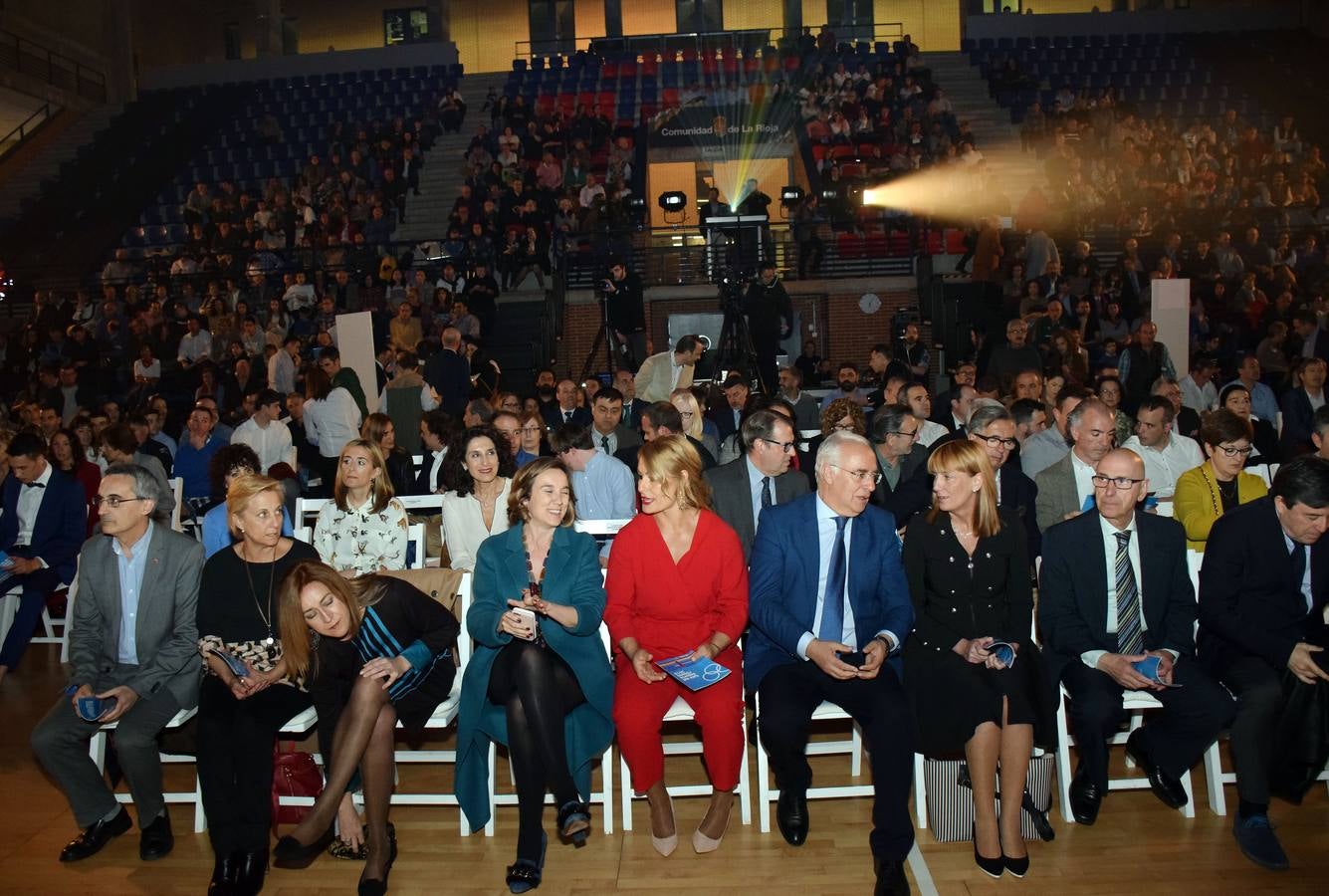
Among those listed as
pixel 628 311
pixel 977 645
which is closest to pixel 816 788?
pixel 977 645

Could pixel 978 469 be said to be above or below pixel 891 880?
above

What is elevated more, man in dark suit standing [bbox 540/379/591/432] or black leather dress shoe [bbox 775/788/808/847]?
man in dark suit standing [bbox 540/379/591/432]

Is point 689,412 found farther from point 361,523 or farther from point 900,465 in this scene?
point 361,523

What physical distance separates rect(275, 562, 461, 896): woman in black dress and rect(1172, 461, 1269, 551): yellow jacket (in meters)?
3.08

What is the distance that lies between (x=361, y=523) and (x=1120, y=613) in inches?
116

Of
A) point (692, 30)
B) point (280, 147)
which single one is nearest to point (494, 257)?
point (280, 147)

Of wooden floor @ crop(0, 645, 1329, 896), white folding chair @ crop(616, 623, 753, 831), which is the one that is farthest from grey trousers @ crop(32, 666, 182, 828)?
white folding chair @ crop(616, 623, 753, 831)

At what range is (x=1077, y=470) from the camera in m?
5.02

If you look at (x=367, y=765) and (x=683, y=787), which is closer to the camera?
(x=367, y=765)

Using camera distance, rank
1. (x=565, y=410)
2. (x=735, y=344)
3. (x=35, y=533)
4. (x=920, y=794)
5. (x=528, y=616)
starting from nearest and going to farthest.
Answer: (x=528, y=616) < (x=920, y=794) < (x=35, y=533) < (x=565, y=410) < (x=735, y=344)

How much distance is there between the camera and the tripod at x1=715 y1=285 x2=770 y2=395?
11.1m

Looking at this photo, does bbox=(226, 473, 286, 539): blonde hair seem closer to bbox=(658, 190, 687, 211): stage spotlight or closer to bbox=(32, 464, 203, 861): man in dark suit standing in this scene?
bbox=(32, 464, 203, 861): man in dark suit standing

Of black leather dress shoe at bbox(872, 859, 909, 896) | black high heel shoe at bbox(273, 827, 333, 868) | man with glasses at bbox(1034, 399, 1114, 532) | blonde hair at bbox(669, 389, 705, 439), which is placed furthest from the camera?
blonde hair at bbox(669, 389, 705, 439)

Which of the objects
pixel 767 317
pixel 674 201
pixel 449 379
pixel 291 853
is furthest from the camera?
pixel 674 201
